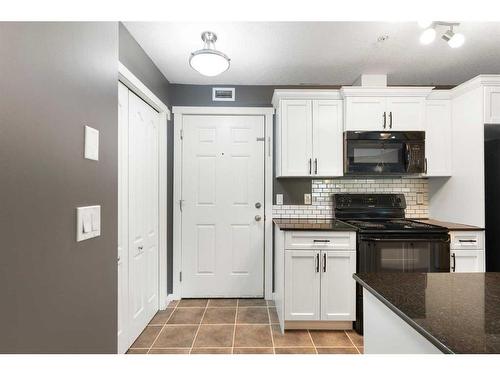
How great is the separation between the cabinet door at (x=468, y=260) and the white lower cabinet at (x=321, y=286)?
895mm

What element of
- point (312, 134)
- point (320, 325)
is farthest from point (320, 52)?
point (320, 325)

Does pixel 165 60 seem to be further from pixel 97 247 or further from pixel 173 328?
pixel 173 328

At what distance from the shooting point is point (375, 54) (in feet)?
7.52

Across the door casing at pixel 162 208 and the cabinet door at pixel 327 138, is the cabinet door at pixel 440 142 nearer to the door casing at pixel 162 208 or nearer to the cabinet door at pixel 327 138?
the cabinet door at pixel 327 138

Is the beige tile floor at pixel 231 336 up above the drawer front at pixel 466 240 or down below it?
below

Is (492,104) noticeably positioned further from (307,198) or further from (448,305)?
(448,305)

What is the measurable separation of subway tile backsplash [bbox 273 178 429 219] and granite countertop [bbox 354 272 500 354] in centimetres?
188

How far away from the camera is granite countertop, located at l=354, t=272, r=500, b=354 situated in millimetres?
554

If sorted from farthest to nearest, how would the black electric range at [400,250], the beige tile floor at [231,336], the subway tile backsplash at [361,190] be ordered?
the subway tile backsplash at [361,190], the black electric range at [400,250], the beige tile floor at [231,336]

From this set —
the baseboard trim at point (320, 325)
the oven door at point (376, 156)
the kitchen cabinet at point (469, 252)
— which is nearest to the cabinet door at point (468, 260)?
the kitchen cabinet at point (469, 252)

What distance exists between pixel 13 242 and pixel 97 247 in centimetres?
38

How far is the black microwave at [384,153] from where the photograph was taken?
253cm

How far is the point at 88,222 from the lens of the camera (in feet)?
3.08

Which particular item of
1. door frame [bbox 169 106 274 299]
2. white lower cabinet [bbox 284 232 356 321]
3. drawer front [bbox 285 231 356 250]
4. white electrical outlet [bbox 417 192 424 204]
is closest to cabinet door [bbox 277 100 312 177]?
door frame [bbox 169 106 274 299]
